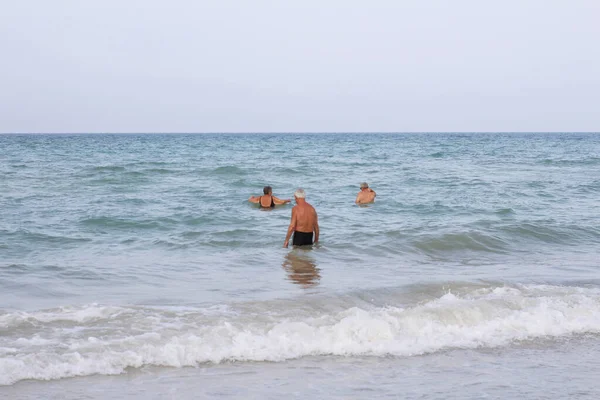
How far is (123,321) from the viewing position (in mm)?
6520

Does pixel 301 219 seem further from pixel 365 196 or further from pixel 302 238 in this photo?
pixel 365 196

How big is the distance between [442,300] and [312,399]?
10.6ft

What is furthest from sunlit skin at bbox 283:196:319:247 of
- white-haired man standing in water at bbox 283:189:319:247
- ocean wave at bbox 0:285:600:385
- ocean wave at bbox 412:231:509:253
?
ocean wave at bbox 0:285:600:385

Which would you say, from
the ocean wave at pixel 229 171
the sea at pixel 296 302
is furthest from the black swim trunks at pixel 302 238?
the ocean wave at pixel 229 171

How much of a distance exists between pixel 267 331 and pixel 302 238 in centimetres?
492

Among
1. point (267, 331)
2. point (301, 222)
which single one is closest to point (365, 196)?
point (301, 222)

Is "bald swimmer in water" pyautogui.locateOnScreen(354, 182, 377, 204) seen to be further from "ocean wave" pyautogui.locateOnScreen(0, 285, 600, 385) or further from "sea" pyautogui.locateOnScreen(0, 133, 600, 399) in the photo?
"ocean wave" pyautogui.locateOnScreen(0, 285, 600, 385)

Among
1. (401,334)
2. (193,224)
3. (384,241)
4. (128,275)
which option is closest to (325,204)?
(193,224)

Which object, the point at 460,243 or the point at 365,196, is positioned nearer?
the point at 460,243

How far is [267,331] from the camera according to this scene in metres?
6.36

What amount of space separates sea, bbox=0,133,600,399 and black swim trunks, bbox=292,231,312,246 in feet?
0.57

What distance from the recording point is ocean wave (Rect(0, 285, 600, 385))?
5.56 meters

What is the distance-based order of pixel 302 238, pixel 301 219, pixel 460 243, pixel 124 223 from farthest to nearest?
pixel 124 223 < pixel 460 243 < pixel 302 238 < pixel 301 219

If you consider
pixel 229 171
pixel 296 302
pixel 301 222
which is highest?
pixel 301 222
